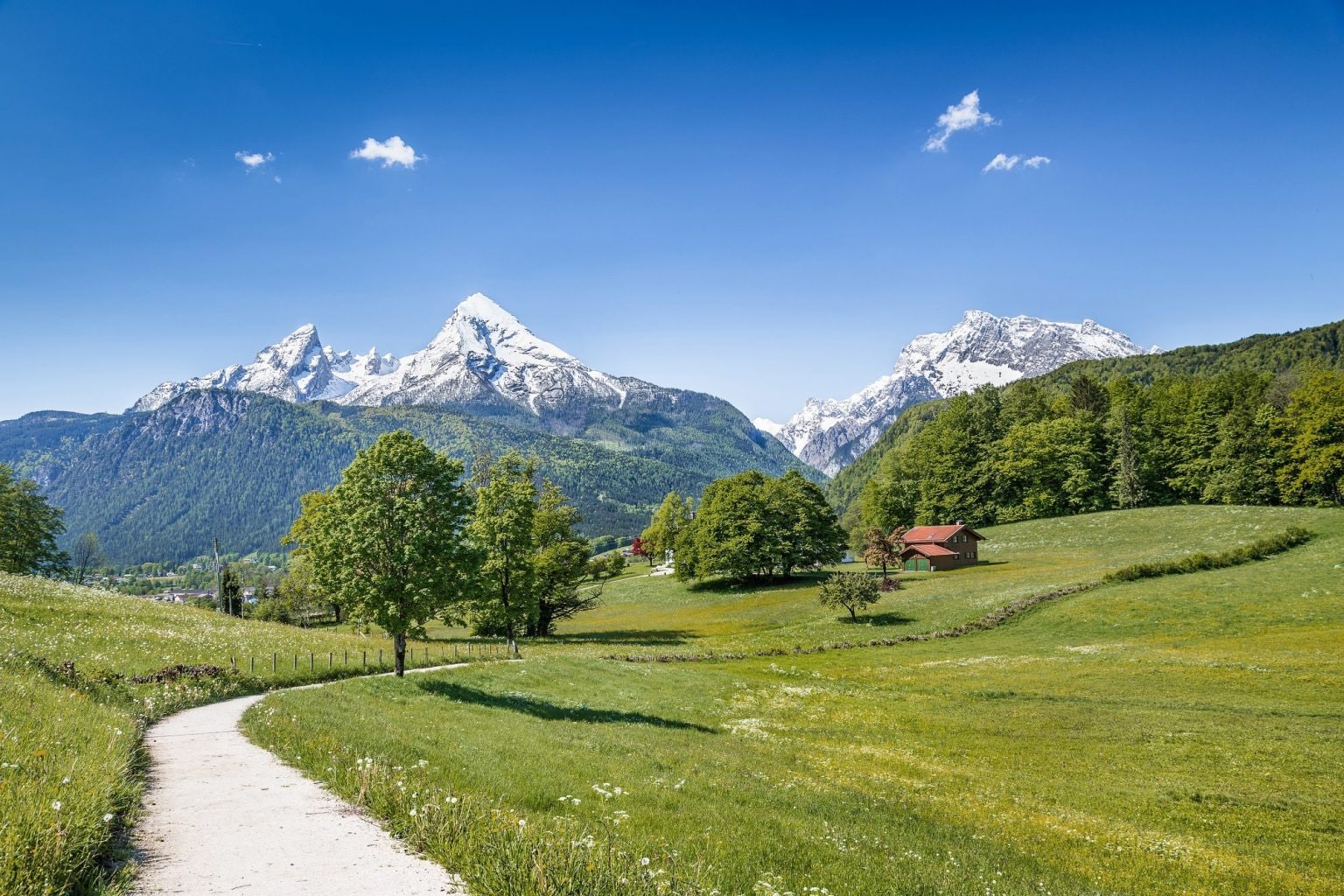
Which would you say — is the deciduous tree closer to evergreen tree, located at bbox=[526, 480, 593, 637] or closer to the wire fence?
evergreen tree, located at bbox=[526, 480, 593, 637]

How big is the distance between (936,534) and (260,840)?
346 feet

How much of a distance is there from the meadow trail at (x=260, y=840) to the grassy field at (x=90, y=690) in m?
0.69

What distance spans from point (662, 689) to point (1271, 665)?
3567 cm

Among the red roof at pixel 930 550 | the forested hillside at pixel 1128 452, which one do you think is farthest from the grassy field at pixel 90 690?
the forested hillside at pixel 1128 452

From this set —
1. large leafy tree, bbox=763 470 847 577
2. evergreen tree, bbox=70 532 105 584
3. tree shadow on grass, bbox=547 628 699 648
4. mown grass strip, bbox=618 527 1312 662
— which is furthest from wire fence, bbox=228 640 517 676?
evergreen tree, bbox=70 532 105 584

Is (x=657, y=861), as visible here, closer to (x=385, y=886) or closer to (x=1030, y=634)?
(x=385, y=886)

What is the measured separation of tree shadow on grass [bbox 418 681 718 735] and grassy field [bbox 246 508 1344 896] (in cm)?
26

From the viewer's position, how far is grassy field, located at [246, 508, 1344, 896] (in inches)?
480

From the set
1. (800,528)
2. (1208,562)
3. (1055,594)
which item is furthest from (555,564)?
(1208,562)

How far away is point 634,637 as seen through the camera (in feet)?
243

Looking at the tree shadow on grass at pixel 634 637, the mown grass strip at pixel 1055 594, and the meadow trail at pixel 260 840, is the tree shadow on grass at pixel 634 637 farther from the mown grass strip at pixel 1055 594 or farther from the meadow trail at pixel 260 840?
the meadow trail at pixel 260 840

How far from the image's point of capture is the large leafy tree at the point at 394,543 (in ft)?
109

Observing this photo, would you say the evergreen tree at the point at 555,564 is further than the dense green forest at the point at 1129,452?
No

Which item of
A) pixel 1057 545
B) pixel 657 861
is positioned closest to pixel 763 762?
pixel 657 861
